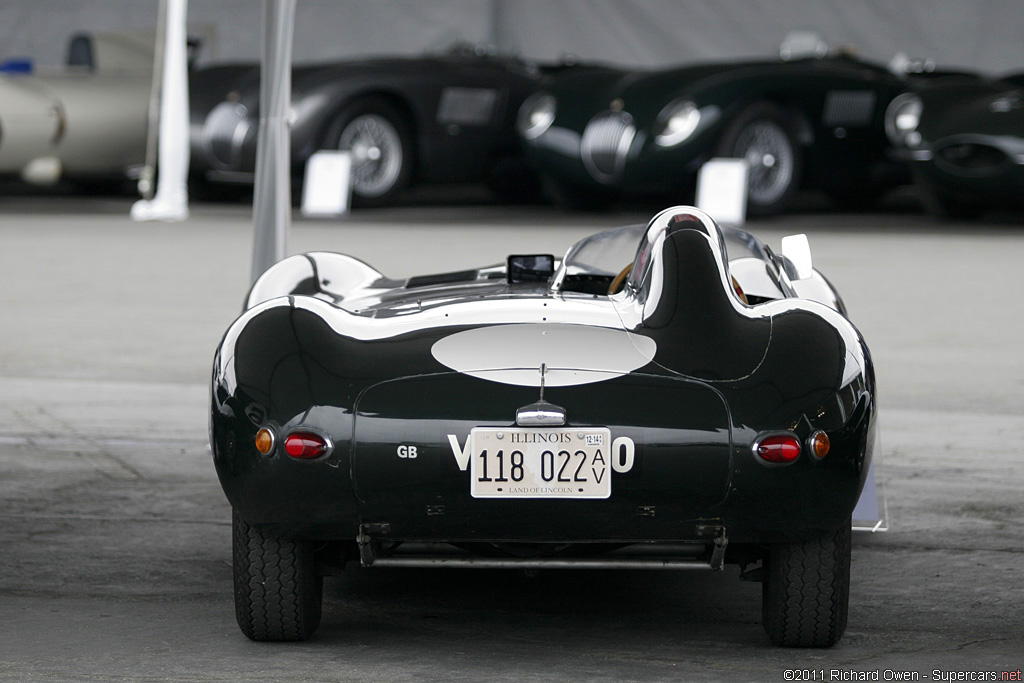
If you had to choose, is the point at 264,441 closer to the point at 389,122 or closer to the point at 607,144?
the point at 607,144

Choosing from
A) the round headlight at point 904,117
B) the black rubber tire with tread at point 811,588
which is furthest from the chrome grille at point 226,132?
the black rubber tire with tread at point 811,588

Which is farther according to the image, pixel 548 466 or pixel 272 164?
pixel 272 164

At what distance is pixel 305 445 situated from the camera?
2.99 metres

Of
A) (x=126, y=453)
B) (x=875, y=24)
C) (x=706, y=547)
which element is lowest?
(x=126, y=453)

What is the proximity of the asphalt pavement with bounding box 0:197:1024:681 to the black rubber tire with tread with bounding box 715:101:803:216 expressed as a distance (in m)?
3.70

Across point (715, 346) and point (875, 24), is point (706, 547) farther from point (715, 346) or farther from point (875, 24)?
point (875, 24)

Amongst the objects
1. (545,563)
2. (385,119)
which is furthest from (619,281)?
(385,119)

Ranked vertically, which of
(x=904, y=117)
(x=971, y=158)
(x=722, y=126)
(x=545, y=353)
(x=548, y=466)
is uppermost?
(x=904, y=117)

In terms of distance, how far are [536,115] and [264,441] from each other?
373 inches

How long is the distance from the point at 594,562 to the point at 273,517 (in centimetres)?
62

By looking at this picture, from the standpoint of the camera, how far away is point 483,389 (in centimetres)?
300

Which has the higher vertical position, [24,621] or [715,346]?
[715,346]

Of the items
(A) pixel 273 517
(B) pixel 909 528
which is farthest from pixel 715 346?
(B) pixel 909 528

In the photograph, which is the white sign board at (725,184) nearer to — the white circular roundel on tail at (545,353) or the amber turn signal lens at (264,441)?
the white circular roundel on tail at (545,353)
